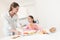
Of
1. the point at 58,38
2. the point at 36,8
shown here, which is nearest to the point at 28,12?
the point at 36,8

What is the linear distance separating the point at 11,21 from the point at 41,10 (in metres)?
0.31

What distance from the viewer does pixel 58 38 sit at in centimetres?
95

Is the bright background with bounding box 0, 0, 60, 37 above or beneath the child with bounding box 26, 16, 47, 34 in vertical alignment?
above

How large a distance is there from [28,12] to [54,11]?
0.25m

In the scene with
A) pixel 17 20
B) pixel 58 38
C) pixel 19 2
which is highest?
pixel 19 2

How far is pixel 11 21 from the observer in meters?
1.15

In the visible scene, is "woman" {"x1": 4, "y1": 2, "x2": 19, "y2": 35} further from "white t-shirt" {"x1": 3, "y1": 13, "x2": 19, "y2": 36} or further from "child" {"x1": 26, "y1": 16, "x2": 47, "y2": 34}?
"child" {"x1": 26, "y1": 16, "x2": 47, "y2": 34}

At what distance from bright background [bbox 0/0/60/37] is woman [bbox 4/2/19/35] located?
41 mm

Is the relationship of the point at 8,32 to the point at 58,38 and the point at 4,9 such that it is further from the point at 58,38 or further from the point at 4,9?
the point at 58,38

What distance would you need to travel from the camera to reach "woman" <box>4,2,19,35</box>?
3.73 ft

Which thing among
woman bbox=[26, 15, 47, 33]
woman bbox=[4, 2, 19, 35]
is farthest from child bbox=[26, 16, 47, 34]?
woman bbox=[4, 2, 19, 35]

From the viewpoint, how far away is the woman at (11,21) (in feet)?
3.73

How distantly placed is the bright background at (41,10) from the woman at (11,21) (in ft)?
0.13

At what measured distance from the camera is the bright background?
1217 millimetres
